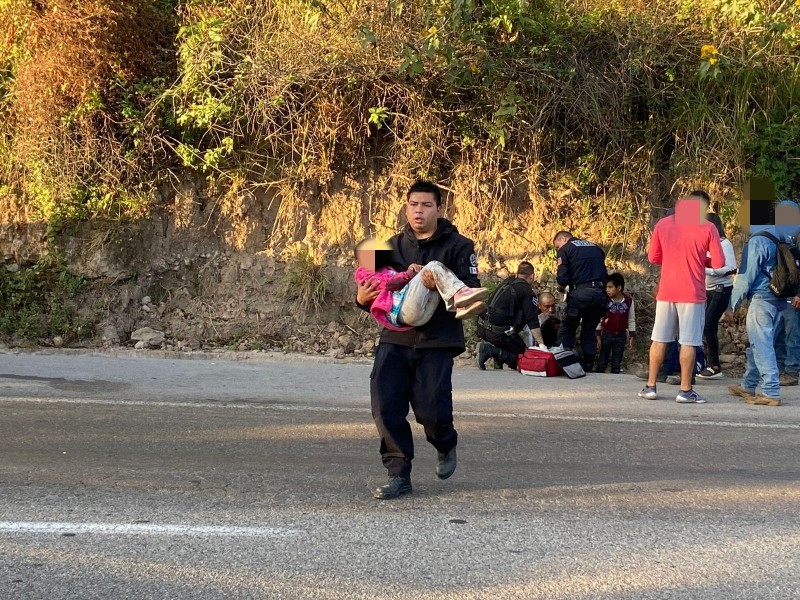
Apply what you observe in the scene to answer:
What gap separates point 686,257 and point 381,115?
5356mm

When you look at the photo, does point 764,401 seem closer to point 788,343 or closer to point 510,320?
point 788,343

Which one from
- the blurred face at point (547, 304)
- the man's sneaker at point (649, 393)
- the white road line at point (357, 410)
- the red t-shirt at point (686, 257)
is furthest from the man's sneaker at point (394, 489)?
the blurred face at point (547, 304)

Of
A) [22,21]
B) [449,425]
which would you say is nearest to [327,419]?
[449,425]

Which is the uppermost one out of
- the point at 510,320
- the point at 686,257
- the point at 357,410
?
the point at 686,257

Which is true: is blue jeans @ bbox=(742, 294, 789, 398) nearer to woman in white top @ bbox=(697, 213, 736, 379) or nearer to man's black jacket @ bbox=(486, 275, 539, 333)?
woman in white top @ bbox=(697, 213, 736, 379)

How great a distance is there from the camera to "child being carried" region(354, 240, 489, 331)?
4.75m

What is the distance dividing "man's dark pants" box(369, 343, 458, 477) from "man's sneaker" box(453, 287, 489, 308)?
1.50 feet

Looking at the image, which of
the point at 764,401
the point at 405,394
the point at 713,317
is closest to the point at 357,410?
the point at 405,394

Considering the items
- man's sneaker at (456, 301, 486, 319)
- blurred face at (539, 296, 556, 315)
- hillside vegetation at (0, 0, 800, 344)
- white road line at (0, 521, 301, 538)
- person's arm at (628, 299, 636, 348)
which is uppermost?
hillside vegetation at (0, 0, 800, 344)

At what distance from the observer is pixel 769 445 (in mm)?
6676

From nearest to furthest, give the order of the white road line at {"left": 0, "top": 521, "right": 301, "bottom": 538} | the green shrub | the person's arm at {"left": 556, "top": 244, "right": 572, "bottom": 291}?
the white road line at {"left": 0, "top": 521, "right": 301, "bottom": 538}
the person's arm at {"left": 556, "top": 244, "right": 572, "bottom": 291}
the green shrub

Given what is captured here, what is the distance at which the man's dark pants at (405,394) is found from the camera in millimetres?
5102

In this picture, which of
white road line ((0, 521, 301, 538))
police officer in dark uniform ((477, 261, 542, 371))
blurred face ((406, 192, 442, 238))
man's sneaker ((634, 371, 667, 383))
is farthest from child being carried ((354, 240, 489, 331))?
man's sneaker ((634, 371, 667, 383))

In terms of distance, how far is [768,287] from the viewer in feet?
27.4
